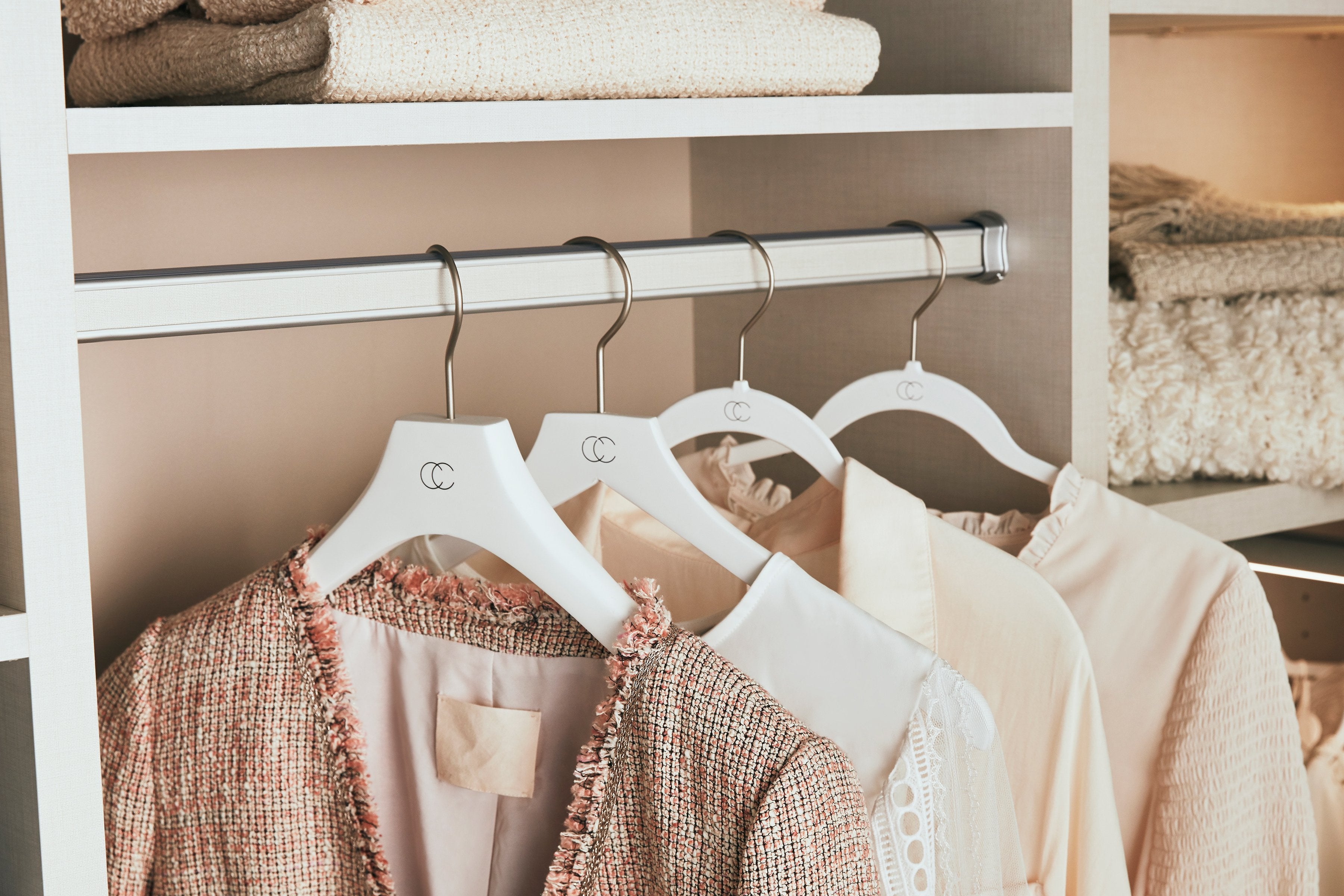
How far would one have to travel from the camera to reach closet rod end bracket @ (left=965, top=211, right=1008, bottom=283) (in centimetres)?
103

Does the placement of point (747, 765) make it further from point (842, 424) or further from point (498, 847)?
point (842, 424)

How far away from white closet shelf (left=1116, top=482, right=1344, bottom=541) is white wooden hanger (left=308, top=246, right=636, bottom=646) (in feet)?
1.75

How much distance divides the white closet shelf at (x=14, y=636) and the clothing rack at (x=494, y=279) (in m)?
0.14

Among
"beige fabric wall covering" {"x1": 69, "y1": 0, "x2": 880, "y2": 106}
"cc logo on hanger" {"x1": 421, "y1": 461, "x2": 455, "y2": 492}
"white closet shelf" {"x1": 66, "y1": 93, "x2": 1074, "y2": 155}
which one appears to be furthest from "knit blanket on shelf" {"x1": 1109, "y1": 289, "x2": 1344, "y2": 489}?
"cc logo on hanger" {"x1": 421, "y1": 461, "x2": 455, "y2": 492}

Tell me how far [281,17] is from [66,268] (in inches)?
8.7

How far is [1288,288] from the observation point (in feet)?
3.91

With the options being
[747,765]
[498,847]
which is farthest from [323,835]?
[747,765]

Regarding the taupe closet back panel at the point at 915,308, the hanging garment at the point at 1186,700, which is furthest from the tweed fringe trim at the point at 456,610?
the taupe closet back panel at the point at 915,308

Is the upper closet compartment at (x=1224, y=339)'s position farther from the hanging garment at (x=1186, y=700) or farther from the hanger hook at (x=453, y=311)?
the hanger hook at (x=453, y=311)

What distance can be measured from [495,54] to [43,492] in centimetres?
31

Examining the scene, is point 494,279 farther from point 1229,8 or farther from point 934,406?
point 1229,8

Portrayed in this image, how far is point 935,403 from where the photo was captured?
3.23ft

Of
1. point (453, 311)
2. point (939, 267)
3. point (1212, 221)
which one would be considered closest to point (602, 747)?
point (453, 311)

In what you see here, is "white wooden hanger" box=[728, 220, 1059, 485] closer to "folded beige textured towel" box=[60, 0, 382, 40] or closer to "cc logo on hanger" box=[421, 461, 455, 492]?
"cc logo on hanger" box=[421, 461, 455, 492]
